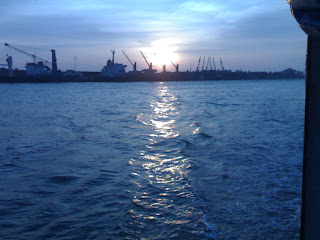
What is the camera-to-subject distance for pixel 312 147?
1.09 metres

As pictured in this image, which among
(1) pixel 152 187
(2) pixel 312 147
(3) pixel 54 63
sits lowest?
(1) pixel 152 187

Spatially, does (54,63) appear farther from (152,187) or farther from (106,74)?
(152,187)

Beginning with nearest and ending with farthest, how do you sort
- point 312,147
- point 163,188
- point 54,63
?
point 312,147
point 163,188
point 54,63

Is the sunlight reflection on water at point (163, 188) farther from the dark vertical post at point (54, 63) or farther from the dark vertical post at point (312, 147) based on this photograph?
the dark vertical post at point (54, 63)

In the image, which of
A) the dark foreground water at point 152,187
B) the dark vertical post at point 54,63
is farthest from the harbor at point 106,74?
the dark foreground water at point 152,187

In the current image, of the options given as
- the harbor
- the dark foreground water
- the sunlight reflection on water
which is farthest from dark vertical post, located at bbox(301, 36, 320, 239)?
the harbor

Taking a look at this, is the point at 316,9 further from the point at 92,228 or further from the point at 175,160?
the point at 175,160

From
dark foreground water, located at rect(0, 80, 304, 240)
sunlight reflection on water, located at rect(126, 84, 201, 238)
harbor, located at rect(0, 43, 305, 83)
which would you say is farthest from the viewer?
→ harbor, located at rect(0, 43, 305, 83)

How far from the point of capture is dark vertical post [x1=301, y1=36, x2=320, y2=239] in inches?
42.0

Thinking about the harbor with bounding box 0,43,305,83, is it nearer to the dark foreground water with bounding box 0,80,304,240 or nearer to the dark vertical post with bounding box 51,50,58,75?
the dark vertical post with bounding box 51,50,58,75

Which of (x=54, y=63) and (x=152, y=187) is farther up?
(x=54, y=63)

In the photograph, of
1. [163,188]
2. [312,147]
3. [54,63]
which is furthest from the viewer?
[54,63]

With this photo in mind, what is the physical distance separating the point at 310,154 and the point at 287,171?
480cm

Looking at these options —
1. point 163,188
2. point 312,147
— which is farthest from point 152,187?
point 312,147
